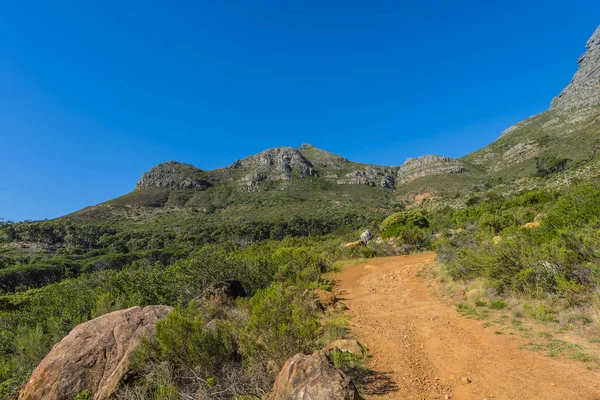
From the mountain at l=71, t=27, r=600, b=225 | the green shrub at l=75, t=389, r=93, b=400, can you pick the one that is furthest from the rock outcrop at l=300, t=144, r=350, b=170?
the green shrub at l=75, t=389, r=93, b=400

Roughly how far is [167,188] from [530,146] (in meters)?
104

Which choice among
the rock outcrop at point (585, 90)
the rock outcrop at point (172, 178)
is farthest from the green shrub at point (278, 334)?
the rock outcrop at point (585, 90)

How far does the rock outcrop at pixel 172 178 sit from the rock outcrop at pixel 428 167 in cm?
7499

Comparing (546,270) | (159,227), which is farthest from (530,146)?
(159,227)

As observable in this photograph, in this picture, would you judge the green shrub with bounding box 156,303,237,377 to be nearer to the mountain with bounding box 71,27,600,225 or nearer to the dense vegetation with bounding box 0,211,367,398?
the dense vegetation with bounding box 0,211,367,398

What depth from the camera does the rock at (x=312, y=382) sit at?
273 cm

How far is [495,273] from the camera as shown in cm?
784

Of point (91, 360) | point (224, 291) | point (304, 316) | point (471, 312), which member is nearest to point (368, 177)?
point (471, 312)

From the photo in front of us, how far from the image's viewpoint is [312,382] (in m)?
2.86

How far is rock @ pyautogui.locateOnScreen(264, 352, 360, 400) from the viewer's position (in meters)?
2.73

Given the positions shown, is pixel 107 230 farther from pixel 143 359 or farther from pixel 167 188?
pixel 143 359

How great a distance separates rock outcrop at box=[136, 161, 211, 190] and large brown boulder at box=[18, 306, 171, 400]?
91.0 m

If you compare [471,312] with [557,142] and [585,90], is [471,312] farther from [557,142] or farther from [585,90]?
[585,90]

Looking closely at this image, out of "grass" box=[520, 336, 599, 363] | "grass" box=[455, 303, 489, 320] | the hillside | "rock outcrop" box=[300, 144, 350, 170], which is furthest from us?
"rock outcrop" box=[300, 144, 350, 170]
